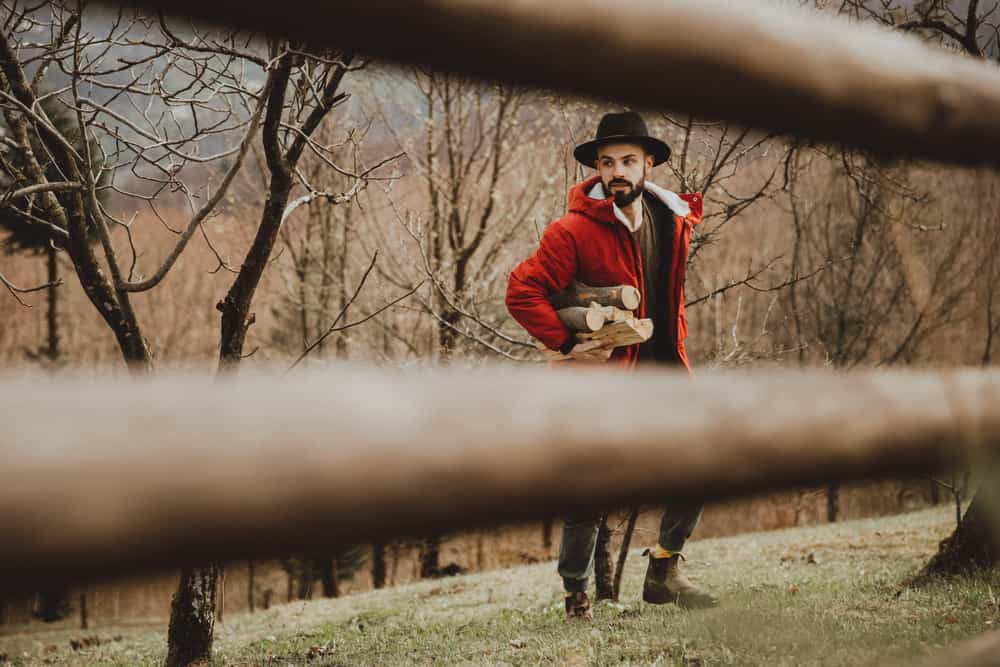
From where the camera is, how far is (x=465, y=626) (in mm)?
4516

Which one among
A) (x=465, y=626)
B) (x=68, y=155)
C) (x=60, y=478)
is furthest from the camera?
(x=465, y=626)

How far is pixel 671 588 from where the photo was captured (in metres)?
3.85

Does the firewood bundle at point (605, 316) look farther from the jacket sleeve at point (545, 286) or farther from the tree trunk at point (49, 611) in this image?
the tree trunk at point (49, 611)

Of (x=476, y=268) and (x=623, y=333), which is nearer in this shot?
(x=623, y=333)

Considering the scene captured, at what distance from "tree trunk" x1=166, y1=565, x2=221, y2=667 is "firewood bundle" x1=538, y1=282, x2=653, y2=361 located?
8.09 ft

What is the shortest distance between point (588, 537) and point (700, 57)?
3.29 metres

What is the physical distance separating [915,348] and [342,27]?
17.4 metres

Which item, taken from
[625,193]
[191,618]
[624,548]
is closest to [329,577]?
[191,618]

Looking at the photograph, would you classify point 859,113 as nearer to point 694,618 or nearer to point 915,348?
point 694,618

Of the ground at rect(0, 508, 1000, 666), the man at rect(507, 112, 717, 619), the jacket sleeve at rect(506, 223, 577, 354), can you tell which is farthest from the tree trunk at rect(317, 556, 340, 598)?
the jacket sleeve at rect(506, 223, 577, 354)

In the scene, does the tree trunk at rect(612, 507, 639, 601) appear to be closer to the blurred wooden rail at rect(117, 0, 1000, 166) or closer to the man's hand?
the man's hand

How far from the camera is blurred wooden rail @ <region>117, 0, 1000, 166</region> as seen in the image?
64cm

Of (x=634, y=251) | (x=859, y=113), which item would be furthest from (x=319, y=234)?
(x=859, y=113)

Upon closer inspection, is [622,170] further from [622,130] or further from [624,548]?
[624,548]
